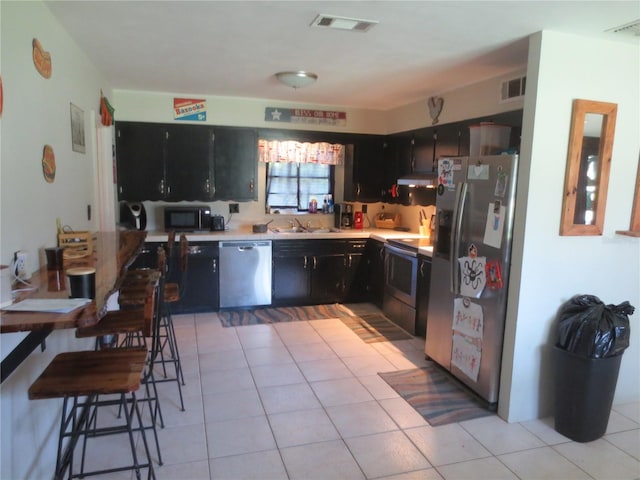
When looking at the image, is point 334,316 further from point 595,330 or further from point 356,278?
point 595,330

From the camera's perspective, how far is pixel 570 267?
2.86m

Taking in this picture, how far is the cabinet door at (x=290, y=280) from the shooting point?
16.8 ft

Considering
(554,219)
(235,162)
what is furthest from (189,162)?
(554,219)

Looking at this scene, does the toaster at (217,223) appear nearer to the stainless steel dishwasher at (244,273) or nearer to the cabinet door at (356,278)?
the stainless steel dishwasher at (244,273)

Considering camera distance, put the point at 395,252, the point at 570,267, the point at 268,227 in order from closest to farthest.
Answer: the point at 570,267
the point at 395,252
the point at 268,227

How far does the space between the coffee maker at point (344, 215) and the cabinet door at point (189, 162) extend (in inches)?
64.6

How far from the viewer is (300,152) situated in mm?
5504

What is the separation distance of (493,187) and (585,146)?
592mm

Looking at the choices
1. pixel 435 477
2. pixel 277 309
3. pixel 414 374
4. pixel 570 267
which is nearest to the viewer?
pixel 435 477

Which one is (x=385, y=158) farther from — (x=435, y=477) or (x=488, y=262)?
(x=435, y=477)

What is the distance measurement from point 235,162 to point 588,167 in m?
3.57

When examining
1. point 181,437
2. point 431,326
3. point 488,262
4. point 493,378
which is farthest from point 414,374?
point 181,437

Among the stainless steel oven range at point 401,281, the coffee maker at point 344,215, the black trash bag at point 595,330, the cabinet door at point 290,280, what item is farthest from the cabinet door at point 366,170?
the black trash bag at point 595,330

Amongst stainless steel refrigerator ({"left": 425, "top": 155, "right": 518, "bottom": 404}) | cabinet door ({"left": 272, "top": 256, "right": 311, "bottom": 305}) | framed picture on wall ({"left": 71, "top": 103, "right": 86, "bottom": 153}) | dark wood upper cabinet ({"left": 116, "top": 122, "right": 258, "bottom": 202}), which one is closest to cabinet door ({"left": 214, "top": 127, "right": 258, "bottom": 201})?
dark wood upper cabinet ({"left": 116, "top": 122, "right": 258, "bottom": 202})
